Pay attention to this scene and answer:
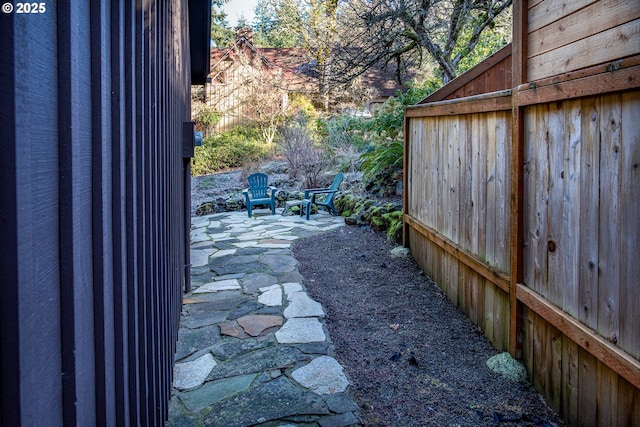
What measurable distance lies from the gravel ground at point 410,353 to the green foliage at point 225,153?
1105 cm

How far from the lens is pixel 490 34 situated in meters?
10.9

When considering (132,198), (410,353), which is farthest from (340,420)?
(132,198)

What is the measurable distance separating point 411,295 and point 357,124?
7.97 metres

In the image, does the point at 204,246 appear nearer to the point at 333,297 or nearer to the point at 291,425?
the point at 333,297

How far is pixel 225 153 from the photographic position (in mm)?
16656

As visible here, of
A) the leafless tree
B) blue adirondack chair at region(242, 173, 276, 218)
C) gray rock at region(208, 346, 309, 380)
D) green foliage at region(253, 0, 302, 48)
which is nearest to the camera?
gray rock at region(208, 346, 309, 380)

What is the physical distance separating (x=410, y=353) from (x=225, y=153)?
1405 centimetres

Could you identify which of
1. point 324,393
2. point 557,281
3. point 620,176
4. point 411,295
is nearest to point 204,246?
point 411,295

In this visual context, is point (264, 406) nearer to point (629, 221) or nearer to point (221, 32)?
point (629, 221)

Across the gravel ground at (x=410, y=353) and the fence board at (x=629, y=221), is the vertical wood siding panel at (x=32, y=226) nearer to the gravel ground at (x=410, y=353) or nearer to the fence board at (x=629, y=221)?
the fence board at (x=629, y=221)

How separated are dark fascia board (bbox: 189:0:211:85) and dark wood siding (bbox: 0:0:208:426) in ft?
13.7

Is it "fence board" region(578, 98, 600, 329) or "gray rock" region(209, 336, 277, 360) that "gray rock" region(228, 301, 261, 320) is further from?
"fence board" region(578, 98, 600, 329)

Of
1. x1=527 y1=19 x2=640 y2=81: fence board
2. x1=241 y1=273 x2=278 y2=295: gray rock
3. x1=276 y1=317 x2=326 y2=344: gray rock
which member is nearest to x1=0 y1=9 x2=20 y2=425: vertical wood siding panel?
x1=527 y1=19 x2=640 y2=81: fence board

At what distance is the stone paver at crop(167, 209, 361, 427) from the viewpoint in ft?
8.71
